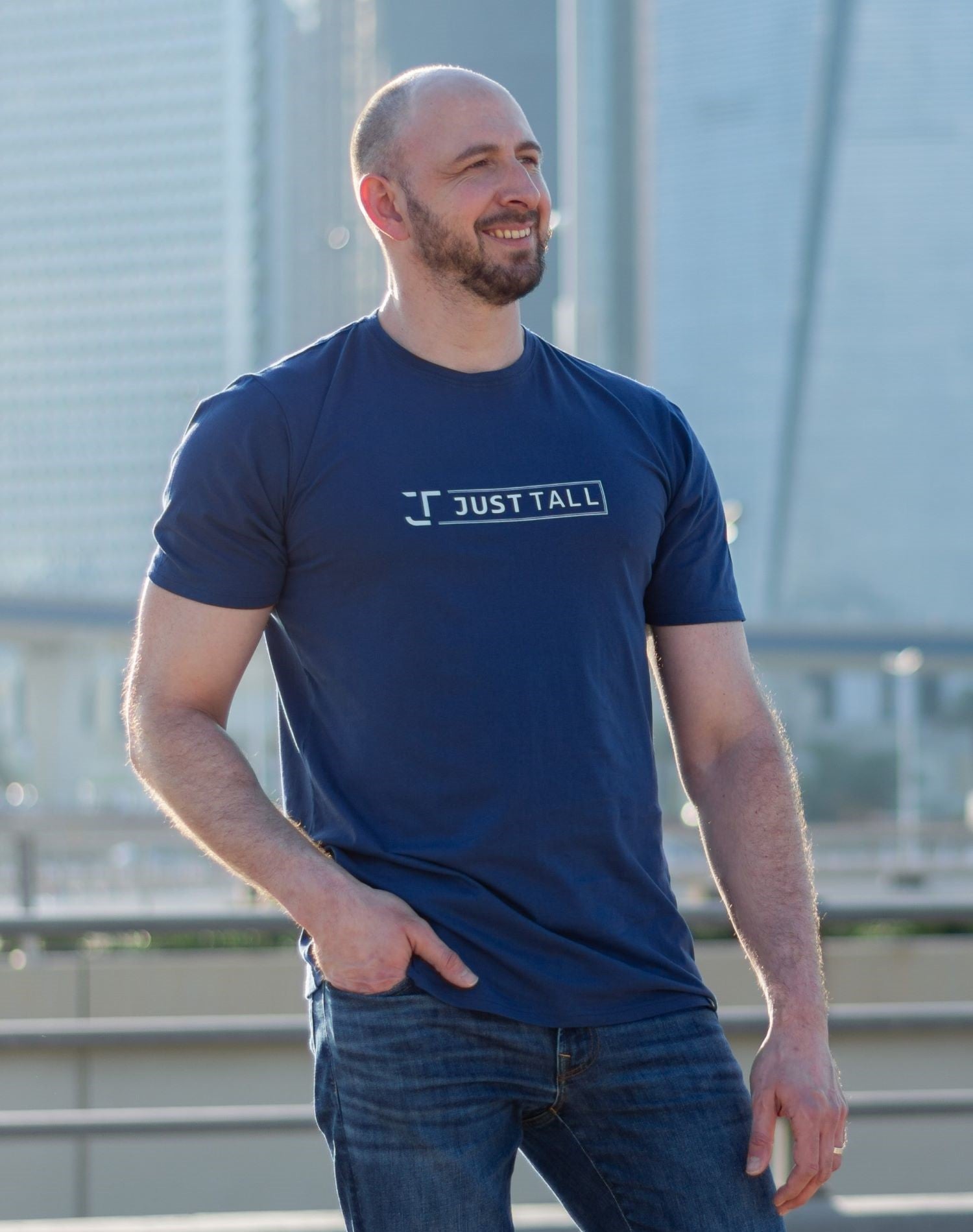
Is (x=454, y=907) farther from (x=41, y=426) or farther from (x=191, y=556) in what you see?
(x=41, y=426)

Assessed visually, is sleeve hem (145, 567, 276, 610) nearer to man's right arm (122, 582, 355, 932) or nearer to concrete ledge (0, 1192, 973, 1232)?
man's right arm (122, 582, 355, 932)

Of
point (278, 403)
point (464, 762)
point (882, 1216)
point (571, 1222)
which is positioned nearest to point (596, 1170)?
point (464, 762)

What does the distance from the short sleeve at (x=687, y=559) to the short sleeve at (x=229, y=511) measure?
55 cm

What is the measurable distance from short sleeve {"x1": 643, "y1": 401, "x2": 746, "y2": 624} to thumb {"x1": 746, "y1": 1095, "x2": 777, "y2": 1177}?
0.65 meters

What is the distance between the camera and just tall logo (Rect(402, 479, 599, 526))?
2.00 metres

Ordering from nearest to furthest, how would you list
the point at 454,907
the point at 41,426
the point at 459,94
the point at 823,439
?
the point at 454,907 → the point at 459,94 → the point at 823,439 → the point at 41,426

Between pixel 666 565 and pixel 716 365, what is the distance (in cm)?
8123

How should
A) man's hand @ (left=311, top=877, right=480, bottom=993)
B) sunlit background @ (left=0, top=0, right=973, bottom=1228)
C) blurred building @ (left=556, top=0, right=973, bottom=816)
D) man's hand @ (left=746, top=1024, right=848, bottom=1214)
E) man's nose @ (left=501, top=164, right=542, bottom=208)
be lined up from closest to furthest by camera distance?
man's hand @ (left=311, top=877, right=480, bottom=993), man's hand @ (left=746, top=1024, right=848, bottom=1214), man's nose @ (left=501, top=164, right=542, bottom=208), sunlit background @ (left=0, top=0, right=973, bottom=1228), blurred building @ (left=556, top=0, right=973, bottom=816)

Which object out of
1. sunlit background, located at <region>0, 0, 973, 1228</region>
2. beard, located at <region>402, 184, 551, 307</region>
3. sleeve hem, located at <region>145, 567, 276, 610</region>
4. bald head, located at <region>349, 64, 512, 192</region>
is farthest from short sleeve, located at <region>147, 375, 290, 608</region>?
sunlit background, located at <region>0, 0, 973, 1228</region>

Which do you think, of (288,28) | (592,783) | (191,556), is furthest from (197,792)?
(288,28)

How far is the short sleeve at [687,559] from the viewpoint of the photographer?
223 cm

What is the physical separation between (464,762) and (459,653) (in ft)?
0.44

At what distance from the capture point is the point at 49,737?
4394cm

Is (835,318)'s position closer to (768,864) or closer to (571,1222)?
(571,1222)
